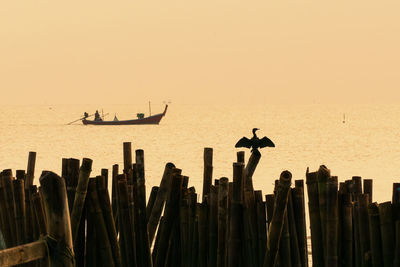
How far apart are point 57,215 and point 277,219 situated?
1845 mm

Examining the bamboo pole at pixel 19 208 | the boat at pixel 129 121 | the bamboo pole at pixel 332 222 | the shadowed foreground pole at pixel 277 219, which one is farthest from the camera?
the boat at pixel 129 121

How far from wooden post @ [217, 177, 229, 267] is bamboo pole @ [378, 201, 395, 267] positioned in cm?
110

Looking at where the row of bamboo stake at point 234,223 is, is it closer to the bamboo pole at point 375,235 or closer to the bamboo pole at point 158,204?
the bamboo pole at point 375,235

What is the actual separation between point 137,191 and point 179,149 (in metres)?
41.5

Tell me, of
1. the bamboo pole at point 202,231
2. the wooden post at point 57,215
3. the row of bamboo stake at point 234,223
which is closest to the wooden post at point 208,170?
the row of bamboo stake at point 234,223

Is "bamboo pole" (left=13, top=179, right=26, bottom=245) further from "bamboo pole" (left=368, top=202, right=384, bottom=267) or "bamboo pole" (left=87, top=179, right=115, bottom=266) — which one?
"bamboo pole" (left=368, top=202, right=384, bottom=267)

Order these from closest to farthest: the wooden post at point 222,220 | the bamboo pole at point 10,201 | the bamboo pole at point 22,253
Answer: the bamboo pole at point 22,253, the wooden post at point 222,220, the bamboo pole at point 10,201

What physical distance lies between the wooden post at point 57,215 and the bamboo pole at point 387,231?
2.45 metres

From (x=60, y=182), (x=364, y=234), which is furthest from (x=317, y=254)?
(x=60, y=182)

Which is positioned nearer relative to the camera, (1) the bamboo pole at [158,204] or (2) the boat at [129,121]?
(1) the bamboo pole at [158,204]

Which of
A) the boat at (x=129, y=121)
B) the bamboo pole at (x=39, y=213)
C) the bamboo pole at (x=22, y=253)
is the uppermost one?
the boat at (x=129, y=121)

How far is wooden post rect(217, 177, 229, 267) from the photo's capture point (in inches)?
229

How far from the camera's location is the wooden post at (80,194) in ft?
17.7

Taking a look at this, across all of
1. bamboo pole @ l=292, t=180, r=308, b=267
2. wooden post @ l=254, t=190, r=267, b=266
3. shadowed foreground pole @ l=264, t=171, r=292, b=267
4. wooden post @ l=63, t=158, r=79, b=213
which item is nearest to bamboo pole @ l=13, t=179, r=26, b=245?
wooden post @ l=63, t=158, r=79, b=213
